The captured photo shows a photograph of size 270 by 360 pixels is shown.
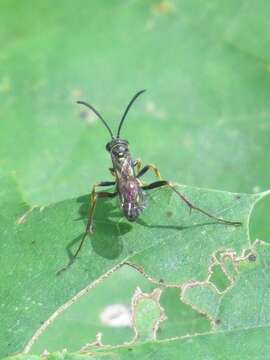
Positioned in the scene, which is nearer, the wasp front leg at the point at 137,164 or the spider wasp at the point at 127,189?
the spider wasp at the point at 127,189

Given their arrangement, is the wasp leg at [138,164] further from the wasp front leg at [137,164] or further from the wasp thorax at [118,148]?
the wasp thorax at [118,148]

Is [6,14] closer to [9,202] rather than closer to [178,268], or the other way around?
[9,202]

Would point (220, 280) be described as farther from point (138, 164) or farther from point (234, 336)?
point (138, 164)

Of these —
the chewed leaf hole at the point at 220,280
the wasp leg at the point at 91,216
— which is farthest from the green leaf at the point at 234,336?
the wasp leg at the point at 91,216

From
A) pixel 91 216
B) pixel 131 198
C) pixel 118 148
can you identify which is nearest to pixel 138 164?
pixel 118 148

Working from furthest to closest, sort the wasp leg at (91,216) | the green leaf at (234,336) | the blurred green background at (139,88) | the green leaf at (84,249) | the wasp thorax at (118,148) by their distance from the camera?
1. the blurred green background at (139,88)
2. the wasp thorax at (118,148)
3. the wasp leg at (91,216)
4. the green leaf at (84,249)
5. the green leaf at (234,336)

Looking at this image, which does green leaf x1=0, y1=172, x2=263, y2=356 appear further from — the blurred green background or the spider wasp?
the blurred green background
